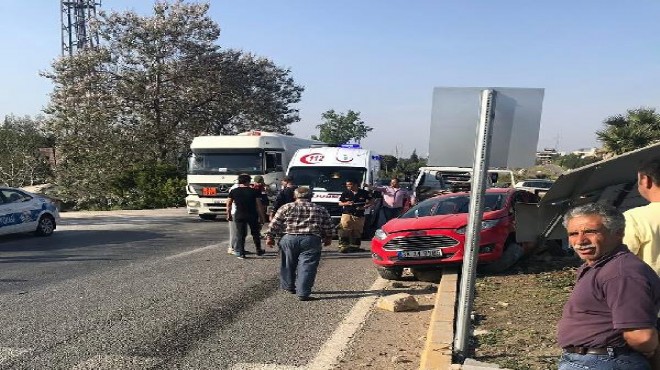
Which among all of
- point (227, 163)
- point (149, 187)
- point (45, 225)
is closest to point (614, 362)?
point (45, 225)

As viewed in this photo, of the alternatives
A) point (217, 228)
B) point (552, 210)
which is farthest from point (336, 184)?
point (552, 210)

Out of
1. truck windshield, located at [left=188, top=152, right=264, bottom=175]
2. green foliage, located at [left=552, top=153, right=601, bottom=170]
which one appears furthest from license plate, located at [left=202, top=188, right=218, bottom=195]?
green foliage, located at [left=552, top=153, right=601, bottom=170]

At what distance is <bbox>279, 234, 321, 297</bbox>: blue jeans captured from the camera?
7605 millimetres

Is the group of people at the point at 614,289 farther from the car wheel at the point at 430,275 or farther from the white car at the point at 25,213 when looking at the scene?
the white car at the point at 25,213

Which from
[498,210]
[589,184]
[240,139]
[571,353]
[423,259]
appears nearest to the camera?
[571,353]

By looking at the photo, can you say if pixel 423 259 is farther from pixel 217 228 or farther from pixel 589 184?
pixel 217 228

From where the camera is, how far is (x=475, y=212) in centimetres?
484

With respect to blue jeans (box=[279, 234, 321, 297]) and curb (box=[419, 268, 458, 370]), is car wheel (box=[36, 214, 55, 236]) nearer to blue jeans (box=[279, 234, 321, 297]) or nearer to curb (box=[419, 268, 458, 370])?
blue jeans (box=[279, 234, 321, 297])

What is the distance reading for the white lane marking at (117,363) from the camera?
16.1 feet

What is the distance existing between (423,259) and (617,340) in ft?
20.5

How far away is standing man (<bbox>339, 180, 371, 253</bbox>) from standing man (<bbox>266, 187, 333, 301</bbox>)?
12.9 feet

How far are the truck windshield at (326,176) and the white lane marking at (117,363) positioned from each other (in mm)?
9487

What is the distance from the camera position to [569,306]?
2.66 metres

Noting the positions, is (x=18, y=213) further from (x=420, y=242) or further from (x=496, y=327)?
(x=496, y=327)
